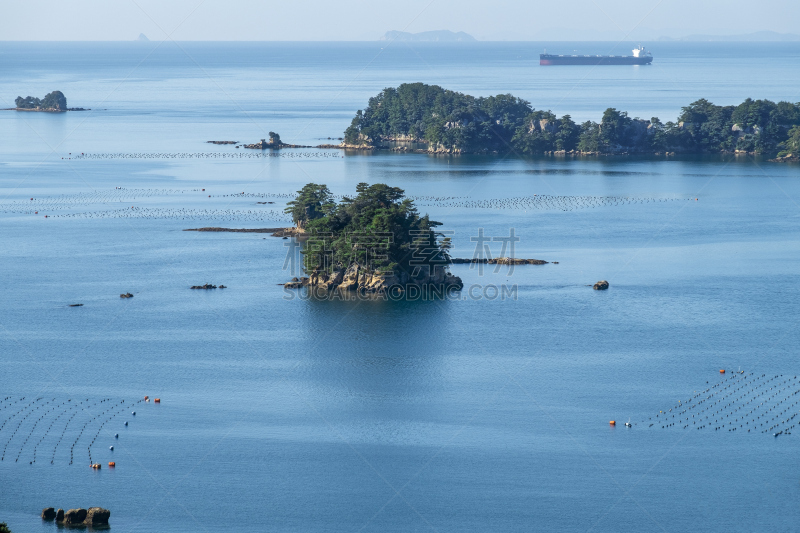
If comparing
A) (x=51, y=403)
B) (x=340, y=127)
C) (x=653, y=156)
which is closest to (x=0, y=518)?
(x=51, y=403)

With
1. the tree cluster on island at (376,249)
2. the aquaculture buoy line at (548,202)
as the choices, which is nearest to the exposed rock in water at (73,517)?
the tree cluster on island at (376,249)

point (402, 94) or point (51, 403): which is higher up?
point (402, 94)

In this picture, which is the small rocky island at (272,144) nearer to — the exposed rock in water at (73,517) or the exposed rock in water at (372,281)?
the exposed rock in water at (372,281)

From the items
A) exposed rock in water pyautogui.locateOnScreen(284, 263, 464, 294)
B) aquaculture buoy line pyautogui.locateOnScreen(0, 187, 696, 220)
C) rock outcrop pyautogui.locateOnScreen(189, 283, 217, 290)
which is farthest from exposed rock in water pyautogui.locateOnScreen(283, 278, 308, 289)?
aquaculture buoy line pyautogui.locateOnScreen(0, 187, 696, 220)

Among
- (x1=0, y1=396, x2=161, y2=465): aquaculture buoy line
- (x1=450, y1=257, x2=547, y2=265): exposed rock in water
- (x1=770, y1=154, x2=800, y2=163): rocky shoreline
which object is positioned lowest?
(x1=0, y1=396, x2=161, y2=465): aquaculture buoy line

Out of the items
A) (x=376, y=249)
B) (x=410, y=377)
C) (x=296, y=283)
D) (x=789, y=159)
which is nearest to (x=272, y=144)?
(x=789, y=159)

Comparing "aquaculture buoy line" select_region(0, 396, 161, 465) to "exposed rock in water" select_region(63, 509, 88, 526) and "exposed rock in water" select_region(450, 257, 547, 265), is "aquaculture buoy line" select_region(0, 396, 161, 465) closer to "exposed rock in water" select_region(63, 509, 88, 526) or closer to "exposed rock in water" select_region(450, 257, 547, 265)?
"exposed rock in water" select_region(63, 509, 88, 526)

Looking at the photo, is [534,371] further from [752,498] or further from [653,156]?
[653,156]

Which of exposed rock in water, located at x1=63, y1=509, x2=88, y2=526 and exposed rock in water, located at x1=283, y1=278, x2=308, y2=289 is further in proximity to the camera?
exposed rock in water, located at x1=283, y1=278, x2=308, y2=289
